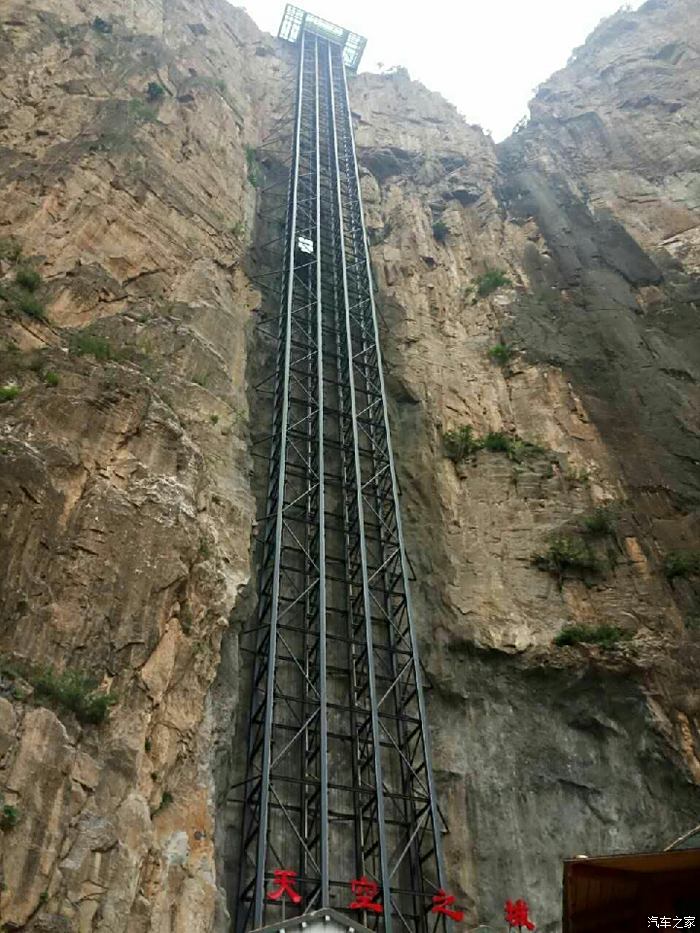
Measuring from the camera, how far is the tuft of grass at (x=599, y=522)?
1554 centimetres

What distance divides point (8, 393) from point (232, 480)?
4.57 meters

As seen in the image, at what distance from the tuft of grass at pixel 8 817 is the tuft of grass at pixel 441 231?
2126cm

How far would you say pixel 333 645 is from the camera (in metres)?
15.3

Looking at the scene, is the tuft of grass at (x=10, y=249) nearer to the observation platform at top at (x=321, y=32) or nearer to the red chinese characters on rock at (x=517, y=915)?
the red chinese characters on rock at (x=517, y=915)

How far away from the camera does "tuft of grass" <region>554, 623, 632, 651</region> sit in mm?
13742

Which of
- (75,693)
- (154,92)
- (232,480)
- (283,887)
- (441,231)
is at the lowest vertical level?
(283,887)

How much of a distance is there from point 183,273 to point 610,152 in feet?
59.9

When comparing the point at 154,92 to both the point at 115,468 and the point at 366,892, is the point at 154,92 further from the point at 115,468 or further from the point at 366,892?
the point at 366,892

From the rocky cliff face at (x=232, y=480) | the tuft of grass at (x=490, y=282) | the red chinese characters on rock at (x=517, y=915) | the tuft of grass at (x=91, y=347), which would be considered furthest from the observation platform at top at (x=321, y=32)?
the red chinese characters on rock at (x=517, y=915)

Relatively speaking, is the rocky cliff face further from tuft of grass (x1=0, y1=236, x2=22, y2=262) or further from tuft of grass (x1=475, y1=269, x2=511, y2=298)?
tuft of grass (x1=475, y1=269, x2=511, y2=298)

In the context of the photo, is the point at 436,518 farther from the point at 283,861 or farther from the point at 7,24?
the point at 7,24

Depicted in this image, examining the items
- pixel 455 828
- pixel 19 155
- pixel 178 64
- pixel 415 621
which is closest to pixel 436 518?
pixel 415 621

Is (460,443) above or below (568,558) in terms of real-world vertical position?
below

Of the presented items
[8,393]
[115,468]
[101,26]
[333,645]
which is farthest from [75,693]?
[101,26]
